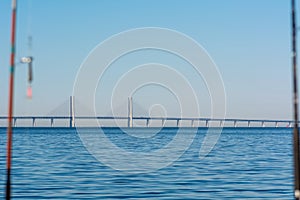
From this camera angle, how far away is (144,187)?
40.5 meters

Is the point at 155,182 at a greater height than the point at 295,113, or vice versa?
the point at 295,113

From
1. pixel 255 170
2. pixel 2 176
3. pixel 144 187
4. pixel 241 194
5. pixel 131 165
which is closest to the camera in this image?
pixel 241 194

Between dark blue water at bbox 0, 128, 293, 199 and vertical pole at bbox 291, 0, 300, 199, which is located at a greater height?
vertical pole at bbox 291, 0, 300, 199

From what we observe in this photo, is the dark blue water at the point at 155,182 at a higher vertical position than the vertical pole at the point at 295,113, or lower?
lower

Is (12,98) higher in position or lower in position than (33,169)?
higher

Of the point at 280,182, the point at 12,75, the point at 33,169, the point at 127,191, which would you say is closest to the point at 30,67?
the point at 12,75

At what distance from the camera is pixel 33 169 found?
5428 cm

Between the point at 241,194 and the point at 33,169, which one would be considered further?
the point at 33,169

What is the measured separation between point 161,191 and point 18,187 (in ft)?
31.5

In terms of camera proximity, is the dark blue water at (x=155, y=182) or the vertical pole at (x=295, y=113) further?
the dark blue water at (x=155, y=182)

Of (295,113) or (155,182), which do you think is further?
(155,182)

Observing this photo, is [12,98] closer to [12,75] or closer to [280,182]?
[12,75]

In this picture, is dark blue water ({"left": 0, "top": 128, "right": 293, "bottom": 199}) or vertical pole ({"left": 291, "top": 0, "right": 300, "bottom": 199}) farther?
dark blue water ({"left": 0, "top": 128, "right": 293, "bottom": 199})

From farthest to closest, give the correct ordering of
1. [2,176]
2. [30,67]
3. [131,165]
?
[131,165] < [2,176] < [30,67]
